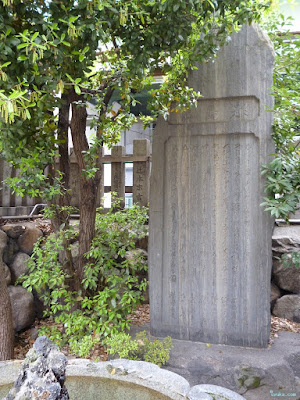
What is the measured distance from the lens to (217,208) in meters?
4.12

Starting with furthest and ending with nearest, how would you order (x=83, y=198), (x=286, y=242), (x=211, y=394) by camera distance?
(x=286, y=242)
(x=83, y=198)
(x=211, y=394)

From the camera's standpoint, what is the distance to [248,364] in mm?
3549

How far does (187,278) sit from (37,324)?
2411mm

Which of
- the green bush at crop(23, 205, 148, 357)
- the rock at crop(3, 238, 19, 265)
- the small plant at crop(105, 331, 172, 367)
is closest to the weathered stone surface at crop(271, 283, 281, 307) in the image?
the small plant at crop(105, 331, 172, 367)

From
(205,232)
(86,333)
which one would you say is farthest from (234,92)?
(86,333)

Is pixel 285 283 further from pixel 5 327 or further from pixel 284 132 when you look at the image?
pixel 5 327

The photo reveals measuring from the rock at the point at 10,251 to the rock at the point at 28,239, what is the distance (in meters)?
0.08

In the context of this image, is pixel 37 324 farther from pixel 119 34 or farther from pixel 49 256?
pixel 119 34

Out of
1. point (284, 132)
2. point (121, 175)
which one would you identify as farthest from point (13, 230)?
point (284, 132)

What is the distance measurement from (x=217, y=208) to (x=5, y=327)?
9.68 ft

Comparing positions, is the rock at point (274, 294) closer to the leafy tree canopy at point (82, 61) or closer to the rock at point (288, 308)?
the rock at point (288, 308)

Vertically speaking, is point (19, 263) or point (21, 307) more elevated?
point (19, 263)

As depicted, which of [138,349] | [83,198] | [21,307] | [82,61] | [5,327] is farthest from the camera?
[21,307]

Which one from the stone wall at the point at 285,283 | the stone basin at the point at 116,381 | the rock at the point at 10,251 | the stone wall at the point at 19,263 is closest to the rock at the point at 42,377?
the stone basin at the point at 116,381
